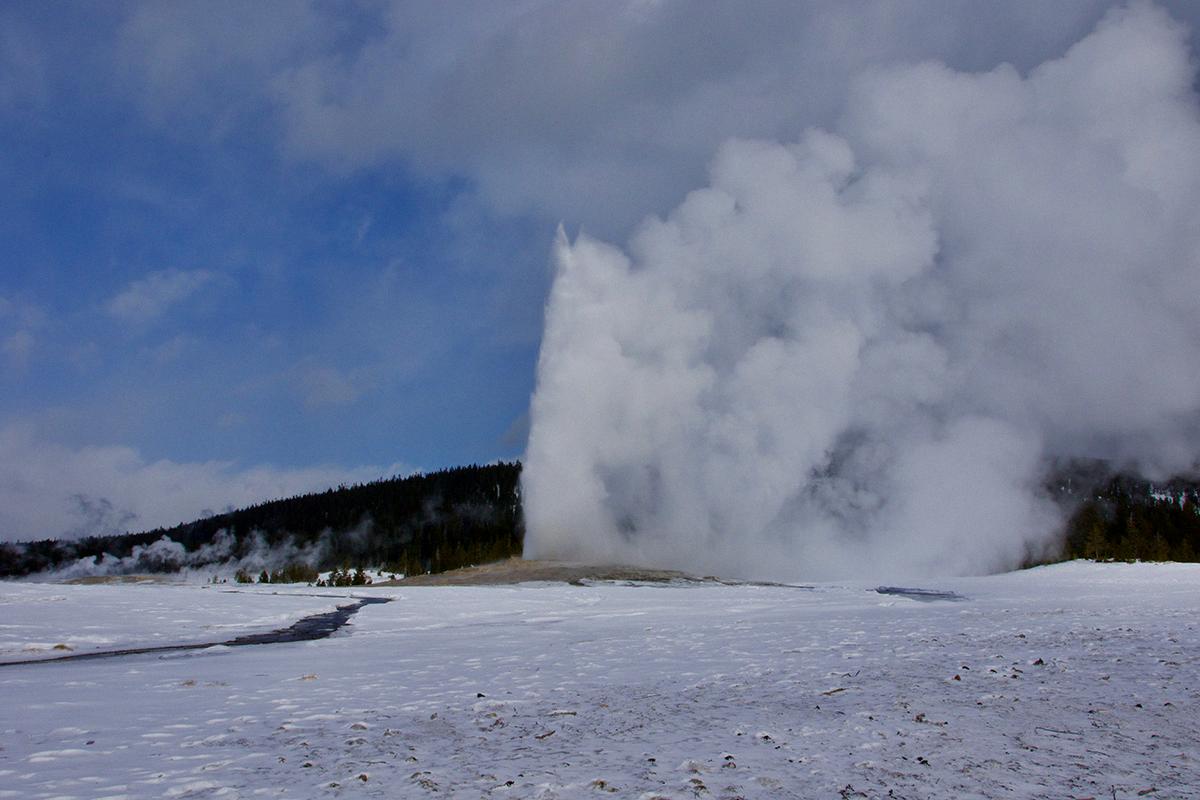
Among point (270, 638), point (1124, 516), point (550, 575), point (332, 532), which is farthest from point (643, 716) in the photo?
point (332, 532)

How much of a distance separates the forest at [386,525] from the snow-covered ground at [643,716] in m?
83.8

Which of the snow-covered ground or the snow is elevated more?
the snow-covered ground

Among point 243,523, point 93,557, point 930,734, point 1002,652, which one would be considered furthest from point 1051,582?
point 93,557

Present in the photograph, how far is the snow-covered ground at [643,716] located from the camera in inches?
219

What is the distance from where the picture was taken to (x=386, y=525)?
471 ft

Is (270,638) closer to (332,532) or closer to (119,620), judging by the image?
(119,620)

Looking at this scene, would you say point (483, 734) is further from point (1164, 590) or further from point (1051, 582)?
point (1051, 582)

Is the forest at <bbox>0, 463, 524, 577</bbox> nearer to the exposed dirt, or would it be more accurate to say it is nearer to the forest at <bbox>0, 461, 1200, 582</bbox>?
the forest at <bbox>0, 461, 1200, 582</bbox>

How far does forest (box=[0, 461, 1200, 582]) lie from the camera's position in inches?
4344

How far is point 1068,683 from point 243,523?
183 metres

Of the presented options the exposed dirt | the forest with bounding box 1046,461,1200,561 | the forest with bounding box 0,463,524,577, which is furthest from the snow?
the forest with bounding box 0,463,524,577

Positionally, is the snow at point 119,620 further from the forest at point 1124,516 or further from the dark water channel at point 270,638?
the forest at point 1124,516

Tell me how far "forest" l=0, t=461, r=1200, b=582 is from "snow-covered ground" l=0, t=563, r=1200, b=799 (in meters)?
83.8

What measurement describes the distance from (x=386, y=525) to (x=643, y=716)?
14421 centimetres
